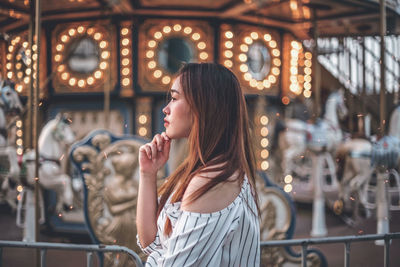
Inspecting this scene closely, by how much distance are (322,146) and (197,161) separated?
4258 millimetres

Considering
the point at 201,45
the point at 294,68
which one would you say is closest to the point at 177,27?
the point at 201,45

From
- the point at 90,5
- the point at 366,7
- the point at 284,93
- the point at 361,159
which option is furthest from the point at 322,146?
the point at 90,5

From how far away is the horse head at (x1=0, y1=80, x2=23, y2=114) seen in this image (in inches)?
83.0

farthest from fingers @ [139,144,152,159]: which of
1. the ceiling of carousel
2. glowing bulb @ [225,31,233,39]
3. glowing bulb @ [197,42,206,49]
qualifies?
glowing bulb @ [225,31,233,39]

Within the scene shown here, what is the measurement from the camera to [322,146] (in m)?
4.83

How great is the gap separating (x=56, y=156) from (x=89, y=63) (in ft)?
3.56

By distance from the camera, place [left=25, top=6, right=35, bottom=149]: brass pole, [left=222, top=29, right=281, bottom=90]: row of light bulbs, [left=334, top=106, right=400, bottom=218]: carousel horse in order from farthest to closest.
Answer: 1. [left=334, top=106, right=400, bottom=218]: carousel horse
2. [left=222, top=29, right=281, bottom=90]: row of light bulbs
3. [left=25, top=6, right=35, bottom=149]: brass pole

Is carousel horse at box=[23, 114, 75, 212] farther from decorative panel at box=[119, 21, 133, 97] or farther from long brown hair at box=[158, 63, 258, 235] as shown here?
long brown hair at box=[158, 63, 258, 235]

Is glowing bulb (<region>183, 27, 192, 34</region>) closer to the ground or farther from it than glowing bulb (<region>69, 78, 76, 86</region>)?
farther from it

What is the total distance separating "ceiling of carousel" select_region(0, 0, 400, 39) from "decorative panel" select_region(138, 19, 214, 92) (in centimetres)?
13

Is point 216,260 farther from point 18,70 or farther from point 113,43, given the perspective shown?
point 113,43

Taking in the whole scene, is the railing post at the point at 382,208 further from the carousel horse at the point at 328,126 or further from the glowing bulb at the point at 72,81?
the glowing bulb at the point at 72,81

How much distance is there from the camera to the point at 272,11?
15.0 ft

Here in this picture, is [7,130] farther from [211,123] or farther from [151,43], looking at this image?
[151,43]
